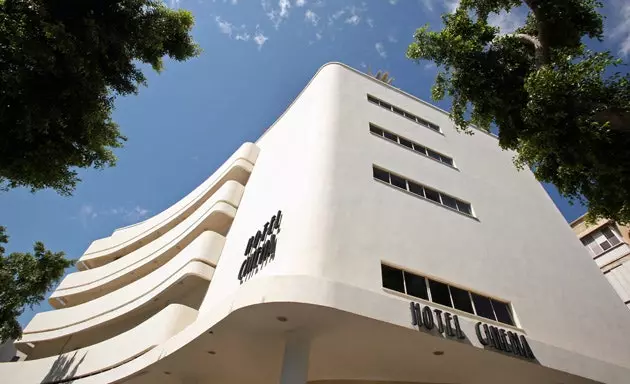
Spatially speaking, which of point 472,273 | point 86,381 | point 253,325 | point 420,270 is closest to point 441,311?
point 420,270

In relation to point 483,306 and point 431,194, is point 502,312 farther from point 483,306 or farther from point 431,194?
point 431,194

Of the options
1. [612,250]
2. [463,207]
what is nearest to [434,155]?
[463,207]

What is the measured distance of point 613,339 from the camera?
12.3m

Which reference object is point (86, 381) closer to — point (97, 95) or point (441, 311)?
point (97, 95)

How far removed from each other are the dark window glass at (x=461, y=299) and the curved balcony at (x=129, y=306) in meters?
11.2

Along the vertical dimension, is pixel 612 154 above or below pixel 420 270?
above

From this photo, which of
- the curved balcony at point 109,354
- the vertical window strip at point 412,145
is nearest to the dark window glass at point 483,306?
the vertical window strip at point 412,145

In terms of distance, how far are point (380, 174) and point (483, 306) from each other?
6022 millimetres

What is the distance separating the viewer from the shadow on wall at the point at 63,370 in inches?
603

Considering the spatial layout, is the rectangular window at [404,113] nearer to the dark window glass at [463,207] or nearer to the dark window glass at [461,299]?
the dark window glass at [463,207]

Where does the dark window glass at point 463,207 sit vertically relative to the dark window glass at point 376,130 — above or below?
below

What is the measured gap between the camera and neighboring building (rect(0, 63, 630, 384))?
896 centimetres

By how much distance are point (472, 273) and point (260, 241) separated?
7.44m

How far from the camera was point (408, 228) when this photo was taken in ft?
38.9
